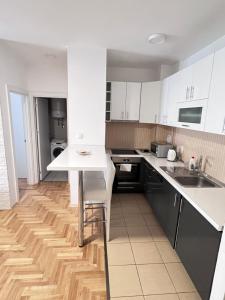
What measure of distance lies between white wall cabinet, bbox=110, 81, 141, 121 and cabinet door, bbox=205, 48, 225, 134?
5.34 ft

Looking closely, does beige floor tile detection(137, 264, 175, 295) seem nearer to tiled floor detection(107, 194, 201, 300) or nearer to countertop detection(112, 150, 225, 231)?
tiled floor detection(107, 194, 201, 300)

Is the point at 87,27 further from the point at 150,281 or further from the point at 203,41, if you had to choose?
the point at 150,281

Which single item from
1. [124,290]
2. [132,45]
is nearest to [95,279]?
[124,290]

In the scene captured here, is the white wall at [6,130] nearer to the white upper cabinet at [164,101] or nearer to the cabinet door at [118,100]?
the cabinet door at [118,100]

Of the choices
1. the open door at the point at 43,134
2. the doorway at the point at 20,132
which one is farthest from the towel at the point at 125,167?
the doorway at the point at 20,132

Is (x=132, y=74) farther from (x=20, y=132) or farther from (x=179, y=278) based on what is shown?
(x=179, y=278)

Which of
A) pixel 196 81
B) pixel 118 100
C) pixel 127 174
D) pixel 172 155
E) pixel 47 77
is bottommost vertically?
pixel 127 174

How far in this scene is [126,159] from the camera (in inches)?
128

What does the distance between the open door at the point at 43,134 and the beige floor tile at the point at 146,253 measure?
2953mm

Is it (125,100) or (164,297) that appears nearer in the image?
(164,297)

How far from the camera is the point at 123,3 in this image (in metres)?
1.53

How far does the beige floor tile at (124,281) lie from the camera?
5.37 feet

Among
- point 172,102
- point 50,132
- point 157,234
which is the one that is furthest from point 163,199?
point 50,132

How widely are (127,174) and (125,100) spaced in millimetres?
1387
